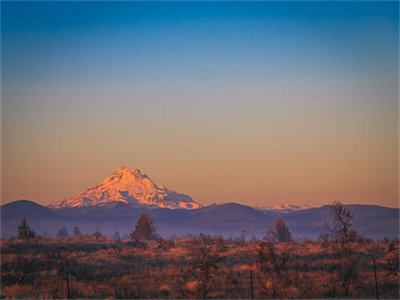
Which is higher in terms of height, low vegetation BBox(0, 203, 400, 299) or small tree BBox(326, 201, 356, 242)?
small tree BBox(326, 201, 356, 242)

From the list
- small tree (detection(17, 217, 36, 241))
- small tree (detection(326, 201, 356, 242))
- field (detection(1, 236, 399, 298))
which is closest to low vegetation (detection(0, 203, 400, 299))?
field (detection(1, 236, 399, 298))

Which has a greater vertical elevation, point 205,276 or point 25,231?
point 25,231

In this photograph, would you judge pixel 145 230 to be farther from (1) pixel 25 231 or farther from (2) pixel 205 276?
(2) pixel 205 276

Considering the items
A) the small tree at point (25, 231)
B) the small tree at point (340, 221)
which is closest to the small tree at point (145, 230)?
the small tree at point (25, 231)

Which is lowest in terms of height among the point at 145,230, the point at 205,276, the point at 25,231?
the point at 205,276

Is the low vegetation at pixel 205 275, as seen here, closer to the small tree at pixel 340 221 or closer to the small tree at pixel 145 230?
the small tree at pixel 340 221

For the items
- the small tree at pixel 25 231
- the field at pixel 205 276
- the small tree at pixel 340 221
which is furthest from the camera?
the small tree at pixel 25 231

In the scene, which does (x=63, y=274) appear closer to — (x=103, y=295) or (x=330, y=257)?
(x=103, y=295)

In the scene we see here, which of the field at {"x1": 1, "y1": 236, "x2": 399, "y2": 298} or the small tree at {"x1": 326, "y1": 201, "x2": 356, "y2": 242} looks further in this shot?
the small tree at {"x1": 326, "y1": 201, "x2": 356, "y2": 242}

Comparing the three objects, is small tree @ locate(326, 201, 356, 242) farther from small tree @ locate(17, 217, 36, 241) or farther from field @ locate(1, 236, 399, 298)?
small tree @ locate(17, 217, 36, 241)

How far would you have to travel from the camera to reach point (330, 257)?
42062 millimetres

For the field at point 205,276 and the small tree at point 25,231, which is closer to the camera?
the field at point 205,276

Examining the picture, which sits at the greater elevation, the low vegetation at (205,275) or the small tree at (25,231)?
the small tree at (25,231)

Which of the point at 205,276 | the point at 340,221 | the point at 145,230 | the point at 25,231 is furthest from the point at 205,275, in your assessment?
the point at 145,230
